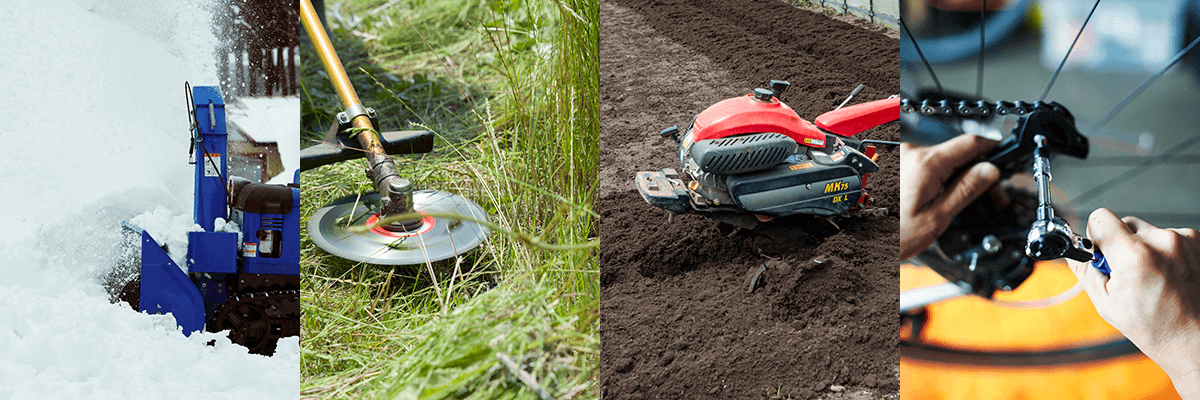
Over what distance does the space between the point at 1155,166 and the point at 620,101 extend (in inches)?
67.7

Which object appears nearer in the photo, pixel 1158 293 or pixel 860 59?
pixel 1158 293

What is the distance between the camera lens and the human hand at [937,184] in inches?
21.5

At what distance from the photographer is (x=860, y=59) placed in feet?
6.10

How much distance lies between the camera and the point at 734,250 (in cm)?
159

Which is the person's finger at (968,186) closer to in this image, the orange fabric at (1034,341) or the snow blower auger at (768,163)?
the orange fabric at (1034,341)

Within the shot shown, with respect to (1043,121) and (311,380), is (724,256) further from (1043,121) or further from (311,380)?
(1043,121)

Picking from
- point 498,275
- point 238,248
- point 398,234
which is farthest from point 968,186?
point 238,248

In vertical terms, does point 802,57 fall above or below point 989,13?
below

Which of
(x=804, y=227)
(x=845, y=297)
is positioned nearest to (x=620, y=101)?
(x=804, y=227)

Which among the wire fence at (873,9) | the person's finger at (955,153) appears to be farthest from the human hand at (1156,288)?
the wire fence at (873,9)

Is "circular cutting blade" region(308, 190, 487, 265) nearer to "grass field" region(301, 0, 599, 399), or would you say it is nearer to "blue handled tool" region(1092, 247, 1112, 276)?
"grass field" region(301, 0, 599, 399)

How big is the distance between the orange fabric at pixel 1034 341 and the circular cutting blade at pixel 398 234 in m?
1.23

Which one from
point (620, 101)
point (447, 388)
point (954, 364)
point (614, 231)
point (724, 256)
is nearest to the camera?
point (954, 364)

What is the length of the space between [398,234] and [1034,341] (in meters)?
1.52
